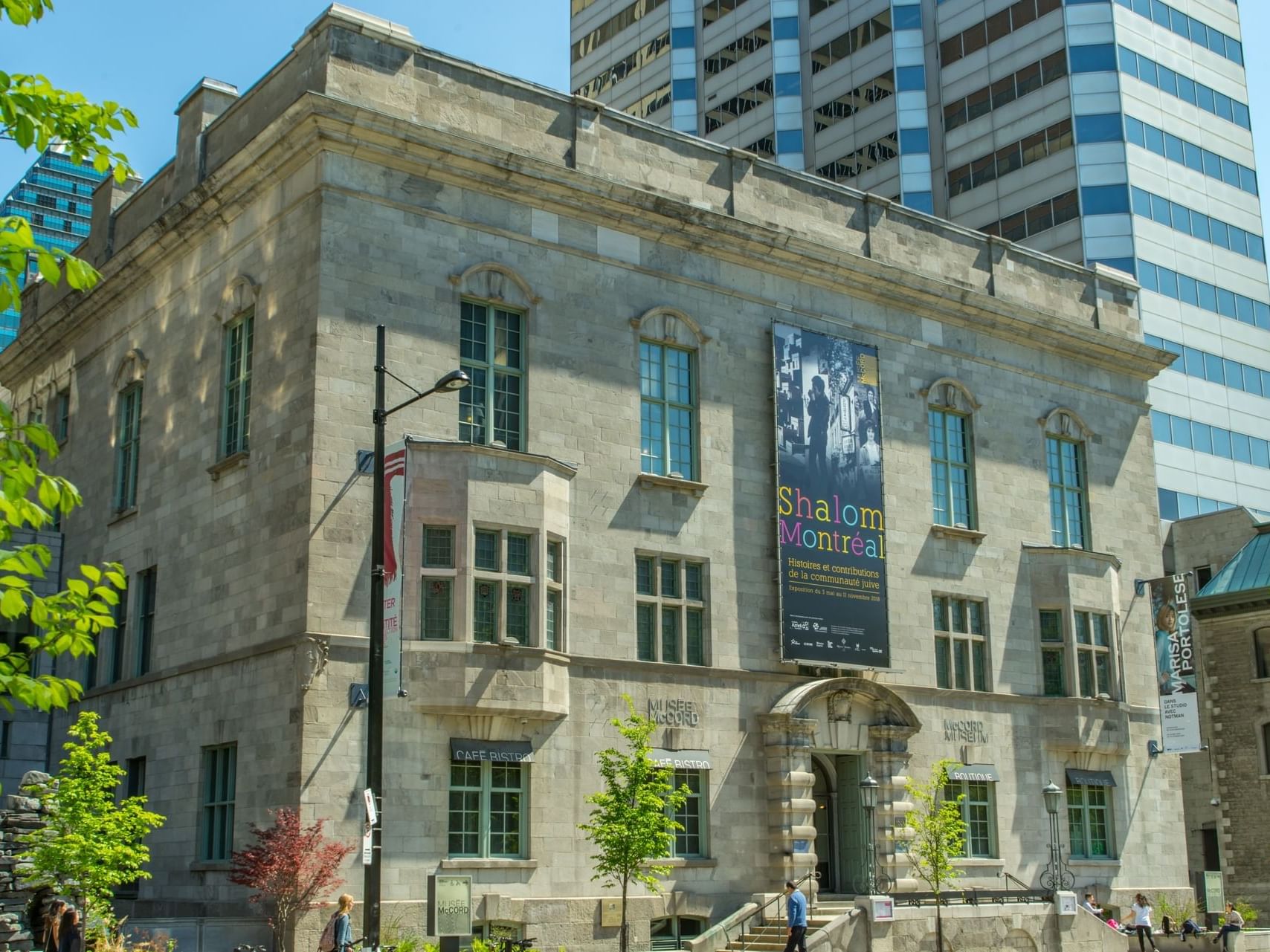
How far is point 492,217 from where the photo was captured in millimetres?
30406

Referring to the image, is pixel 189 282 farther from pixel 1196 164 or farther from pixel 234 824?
pixel 1196 164

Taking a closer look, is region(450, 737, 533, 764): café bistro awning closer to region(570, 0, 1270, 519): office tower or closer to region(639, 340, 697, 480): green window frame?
region(639, 340, 697, 480): green window frame

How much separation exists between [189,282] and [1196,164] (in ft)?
166

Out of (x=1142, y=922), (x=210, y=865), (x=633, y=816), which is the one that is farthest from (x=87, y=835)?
(x=1142, y=922)

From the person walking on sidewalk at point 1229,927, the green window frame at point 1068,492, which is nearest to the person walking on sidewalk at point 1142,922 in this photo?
the person walking on sidewalk at point 1229,927

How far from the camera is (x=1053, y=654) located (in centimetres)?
3856

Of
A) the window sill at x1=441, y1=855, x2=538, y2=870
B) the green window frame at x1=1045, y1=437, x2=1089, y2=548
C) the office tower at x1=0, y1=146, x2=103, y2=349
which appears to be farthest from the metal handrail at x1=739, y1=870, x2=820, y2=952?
the office tower at x1=0, y1=146, x2=103, y2=349

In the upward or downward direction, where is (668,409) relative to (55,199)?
downward

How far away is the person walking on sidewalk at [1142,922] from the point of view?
1380 inches

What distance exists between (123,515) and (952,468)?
65.6 ft

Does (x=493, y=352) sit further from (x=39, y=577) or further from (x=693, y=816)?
(x=39, y=577)

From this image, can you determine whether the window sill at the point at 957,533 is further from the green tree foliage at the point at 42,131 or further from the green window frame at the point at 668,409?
the green tree foliage at the point at 42,131

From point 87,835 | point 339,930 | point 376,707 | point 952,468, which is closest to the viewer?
point 376,707

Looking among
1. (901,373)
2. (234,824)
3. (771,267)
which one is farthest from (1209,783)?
(234,824)
